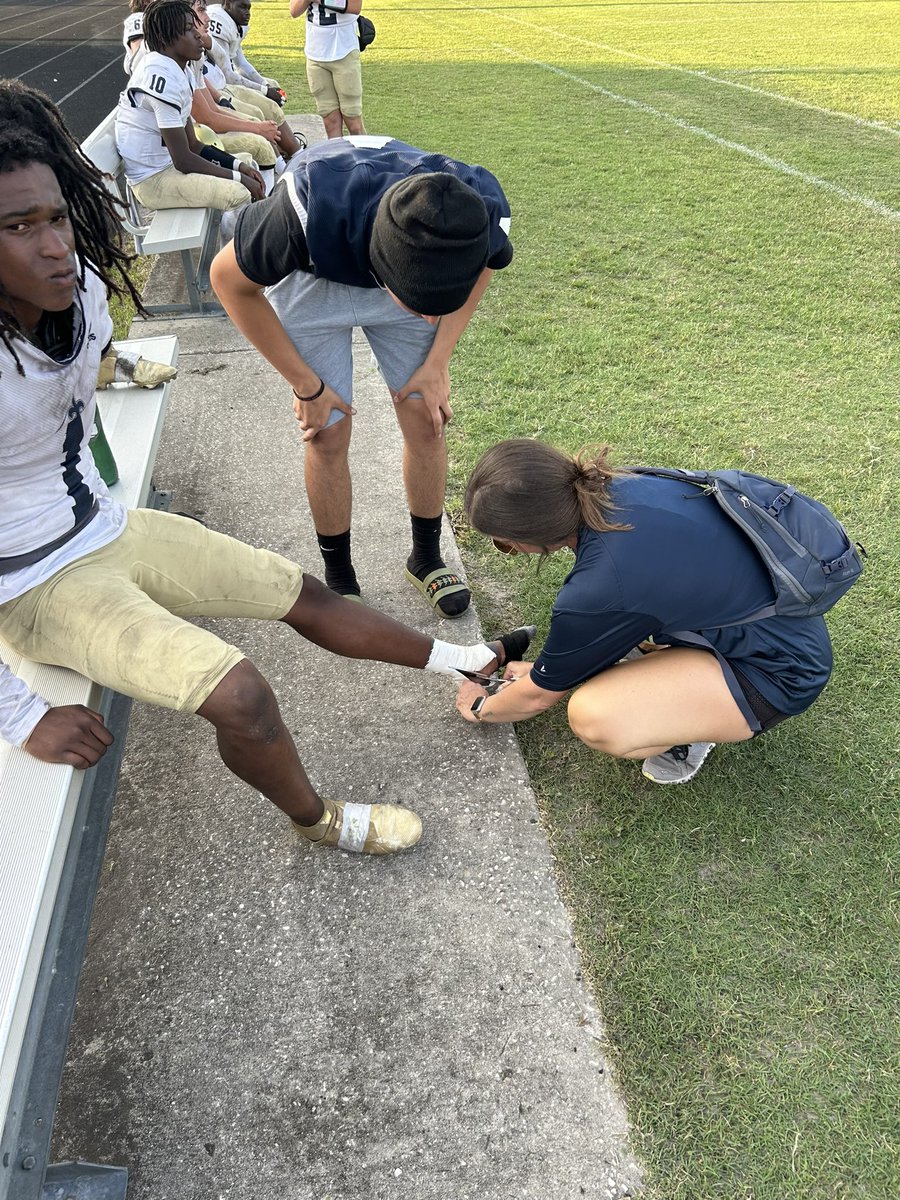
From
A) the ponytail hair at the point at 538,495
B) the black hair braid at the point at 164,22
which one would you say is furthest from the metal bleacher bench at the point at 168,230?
the ponytail hair at the point at 538,495

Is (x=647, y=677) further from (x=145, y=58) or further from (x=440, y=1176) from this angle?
(x=145, y=58)

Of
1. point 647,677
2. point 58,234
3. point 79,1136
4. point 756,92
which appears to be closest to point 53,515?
point 58,234

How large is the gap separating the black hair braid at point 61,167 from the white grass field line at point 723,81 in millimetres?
8628

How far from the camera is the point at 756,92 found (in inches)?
398

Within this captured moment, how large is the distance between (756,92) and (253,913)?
441 inches

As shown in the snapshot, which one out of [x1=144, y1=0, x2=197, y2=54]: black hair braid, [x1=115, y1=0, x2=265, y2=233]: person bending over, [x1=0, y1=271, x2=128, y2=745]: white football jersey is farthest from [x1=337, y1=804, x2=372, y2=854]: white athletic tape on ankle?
[x1=144, y1=0, x2=197, y2=54]: black hair braid

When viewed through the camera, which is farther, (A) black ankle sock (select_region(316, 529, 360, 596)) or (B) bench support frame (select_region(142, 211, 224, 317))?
(B) bench support frame (select_region(142, 211, 224, 317))

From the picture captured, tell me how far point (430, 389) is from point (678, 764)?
1322mm

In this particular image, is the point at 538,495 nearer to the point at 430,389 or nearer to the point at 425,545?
the point at 430,389

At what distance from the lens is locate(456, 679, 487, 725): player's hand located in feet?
8.36

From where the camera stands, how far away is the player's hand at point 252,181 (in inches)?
221

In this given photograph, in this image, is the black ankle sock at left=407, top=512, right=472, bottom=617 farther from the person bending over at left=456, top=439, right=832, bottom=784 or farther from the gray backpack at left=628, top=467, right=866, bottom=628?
the gray backpack at left=628, top=467, right=866, bottom=628

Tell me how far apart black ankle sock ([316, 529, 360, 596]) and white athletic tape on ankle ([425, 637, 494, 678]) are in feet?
2.05

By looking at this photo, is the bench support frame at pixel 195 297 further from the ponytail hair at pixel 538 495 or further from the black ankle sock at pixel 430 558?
the ponytail hair at pixel 538 495
